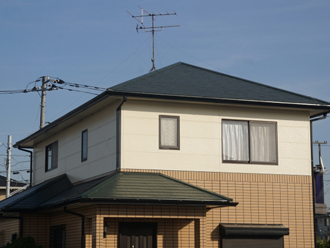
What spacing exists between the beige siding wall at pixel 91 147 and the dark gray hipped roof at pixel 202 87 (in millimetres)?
1396

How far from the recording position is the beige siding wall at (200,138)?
1838 cm

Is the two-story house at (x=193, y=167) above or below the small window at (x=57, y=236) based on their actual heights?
above

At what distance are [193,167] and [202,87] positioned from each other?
9.25 feet

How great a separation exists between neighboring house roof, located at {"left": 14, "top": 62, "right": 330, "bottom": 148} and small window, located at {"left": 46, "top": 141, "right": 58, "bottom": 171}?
107 inches

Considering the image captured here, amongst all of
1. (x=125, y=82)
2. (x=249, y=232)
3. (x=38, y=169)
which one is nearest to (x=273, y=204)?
(x=249, y=232)

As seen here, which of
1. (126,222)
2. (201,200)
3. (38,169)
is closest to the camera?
(201,200)

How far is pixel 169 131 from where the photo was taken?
61.7 feet

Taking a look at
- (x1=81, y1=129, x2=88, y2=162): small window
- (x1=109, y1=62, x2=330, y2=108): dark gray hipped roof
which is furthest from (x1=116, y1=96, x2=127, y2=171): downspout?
(x1=81, y1=129, x2=88, y2=162): small window

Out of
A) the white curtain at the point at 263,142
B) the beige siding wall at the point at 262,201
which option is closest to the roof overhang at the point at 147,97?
the white curtain at the point at 263,142

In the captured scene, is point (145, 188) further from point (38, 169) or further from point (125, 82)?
point (38, 169)

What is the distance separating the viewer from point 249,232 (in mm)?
18516

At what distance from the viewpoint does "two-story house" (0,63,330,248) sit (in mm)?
17391

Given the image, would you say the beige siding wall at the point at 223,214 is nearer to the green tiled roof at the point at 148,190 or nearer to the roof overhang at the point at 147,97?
the green tiled roof at the point at 148,190

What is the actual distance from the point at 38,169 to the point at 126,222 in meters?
10.1
